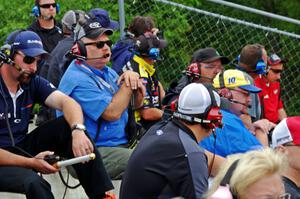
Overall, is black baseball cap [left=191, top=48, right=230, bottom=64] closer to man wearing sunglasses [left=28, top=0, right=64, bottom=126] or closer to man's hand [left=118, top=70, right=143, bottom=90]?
man's hand [left=118, top=70, right=143, bottom=90]

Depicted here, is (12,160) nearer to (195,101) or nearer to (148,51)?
(195,101)

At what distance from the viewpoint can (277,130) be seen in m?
5.44

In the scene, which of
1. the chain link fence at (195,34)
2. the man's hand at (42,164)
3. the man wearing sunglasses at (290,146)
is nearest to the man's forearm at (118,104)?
the man's hand at (42,164)

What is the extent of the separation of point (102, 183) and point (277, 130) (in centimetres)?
174

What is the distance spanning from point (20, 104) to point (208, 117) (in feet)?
5.84

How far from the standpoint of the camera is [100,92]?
287 inches

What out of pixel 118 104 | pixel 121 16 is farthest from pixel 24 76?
pixel 121 16

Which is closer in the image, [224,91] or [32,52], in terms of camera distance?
[32,52]

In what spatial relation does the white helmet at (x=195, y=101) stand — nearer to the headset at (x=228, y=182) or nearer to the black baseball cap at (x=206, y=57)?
the headset at (x=228, y=182)

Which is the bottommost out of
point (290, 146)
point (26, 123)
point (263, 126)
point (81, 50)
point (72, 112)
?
point (263, 126)

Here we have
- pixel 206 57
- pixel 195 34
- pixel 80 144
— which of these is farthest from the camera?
pixel 195 34

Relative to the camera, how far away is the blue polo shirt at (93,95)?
7.21 m

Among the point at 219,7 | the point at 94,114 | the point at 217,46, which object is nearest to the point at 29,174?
the point at 94,114

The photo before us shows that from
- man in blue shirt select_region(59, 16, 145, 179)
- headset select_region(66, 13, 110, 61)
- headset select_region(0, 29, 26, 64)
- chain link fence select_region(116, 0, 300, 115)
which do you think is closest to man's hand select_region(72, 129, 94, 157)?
man in blue shirt select_region(59, 16, 145, 179)
